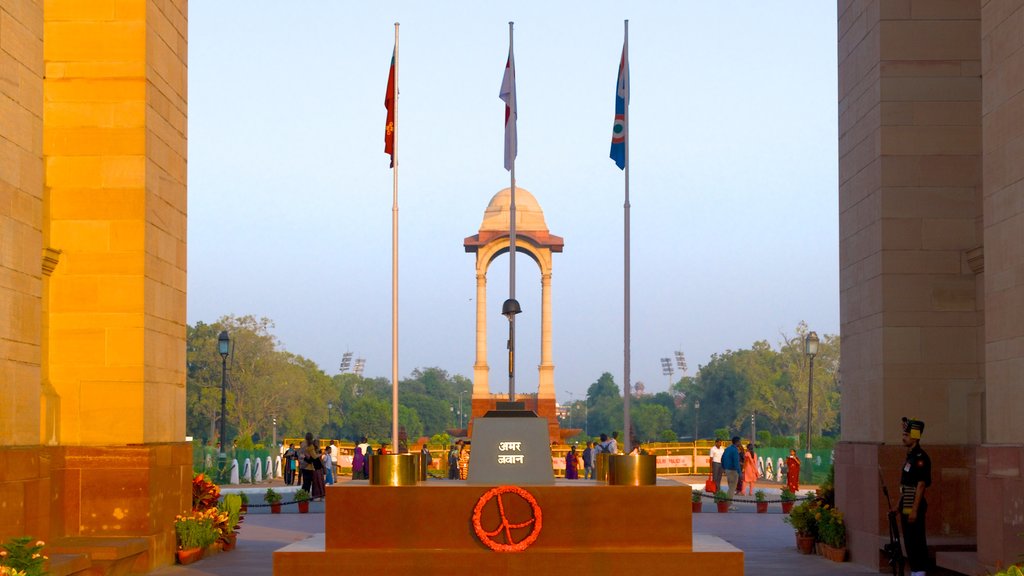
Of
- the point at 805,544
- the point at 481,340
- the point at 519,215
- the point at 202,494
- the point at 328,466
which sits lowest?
the point at 328,466

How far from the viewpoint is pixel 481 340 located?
69.6 meters

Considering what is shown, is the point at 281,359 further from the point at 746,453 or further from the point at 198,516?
the point at 198,516

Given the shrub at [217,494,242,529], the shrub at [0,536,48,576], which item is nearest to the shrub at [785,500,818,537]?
the shrub at [217,494,242,529]

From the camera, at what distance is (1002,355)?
45.4 ft

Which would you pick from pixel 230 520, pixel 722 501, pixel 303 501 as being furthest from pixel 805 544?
pixel 303 501

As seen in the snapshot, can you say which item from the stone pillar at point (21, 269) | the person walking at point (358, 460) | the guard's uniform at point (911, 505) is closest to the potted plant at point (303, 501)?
the person walking at point (358, 460)

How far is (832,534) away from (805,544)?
4.29 ft

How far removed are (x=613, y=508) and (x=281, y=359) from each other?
89.1 meters

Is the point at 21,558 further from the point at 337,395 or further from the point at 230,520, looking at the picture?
the point at 337,395

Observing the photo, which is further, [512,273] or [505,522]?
[512,273]

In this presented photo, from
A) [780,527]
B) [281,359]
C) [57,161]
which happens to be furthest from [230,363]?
[57,161]

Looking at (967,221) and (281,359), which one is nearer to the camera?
(967,221)

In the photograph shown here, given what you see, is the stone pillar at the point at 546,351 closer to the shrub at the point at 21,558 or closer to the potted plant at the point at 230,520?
the potted plant at the point at 230,520

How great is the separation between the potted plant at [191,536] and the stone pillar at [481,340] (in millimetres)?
48438
